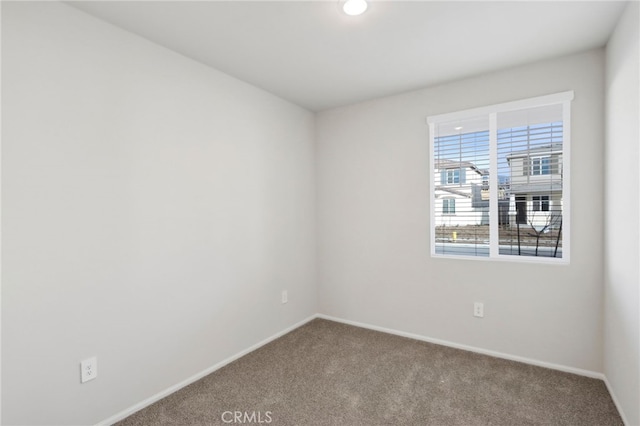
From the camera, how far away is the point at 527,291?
2.62m

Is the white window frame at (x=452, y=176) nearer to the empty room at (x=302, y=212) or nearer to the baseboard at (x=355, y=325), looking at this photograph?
the empty room at (x=302, y=212)

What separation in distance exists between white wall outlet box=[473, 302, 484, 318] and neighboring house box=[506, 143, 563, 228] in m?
0.78

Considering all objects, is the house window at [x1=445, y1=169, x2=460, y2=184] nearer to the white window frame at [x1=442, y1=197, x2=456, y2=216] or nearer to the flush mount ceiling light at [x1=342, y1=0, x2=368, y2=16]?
the white window frame at [x1=442, y1=197, x2=456, y2=216]

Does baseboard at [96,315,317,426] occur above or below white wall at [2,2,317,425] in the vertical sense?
below

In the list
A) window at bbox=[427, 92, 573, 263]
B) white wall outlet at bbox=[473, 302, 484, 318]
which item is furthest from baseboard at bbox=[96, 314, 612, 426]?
window at bbox=[427, 92, 573, 263]

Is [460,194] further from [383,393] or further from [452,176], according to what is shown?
[383,393]

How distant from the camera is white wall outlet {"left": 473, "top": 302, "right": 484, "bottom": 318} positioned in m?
2.82

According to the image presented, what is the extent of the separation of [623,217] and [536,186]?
2.44 ft

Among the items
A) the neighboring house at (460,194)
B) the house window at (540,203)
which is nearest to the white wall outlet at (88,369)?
the neighboring house at (460,194)

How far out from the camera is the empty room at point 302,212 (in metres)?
1.74

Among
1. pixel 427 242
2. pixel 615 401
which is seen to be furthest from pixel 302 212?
pixel 615 401

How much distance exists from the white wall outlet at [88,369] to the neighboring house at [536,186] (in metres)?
3.18

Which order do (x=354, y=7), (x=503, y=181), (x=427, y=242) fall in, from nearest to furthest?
1. (x=354, y=7)
2. (x=503, y=181)
3. (x=427, y=242)

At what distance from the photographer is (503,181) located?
274cm
